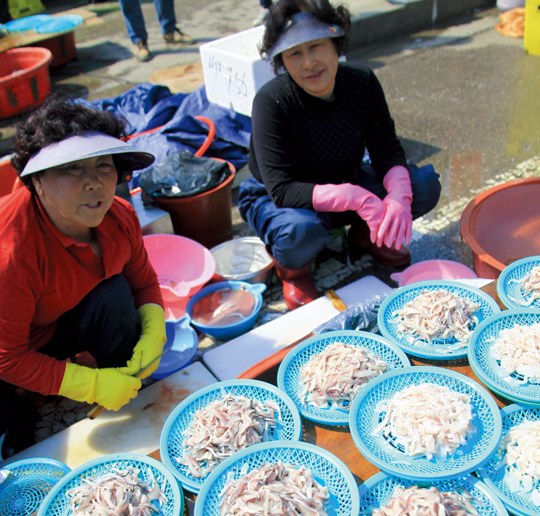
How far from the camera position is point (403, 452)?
1.28 meters

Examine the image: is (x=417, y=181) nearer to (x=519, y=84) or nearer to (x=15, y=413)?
(x=15, y=413)

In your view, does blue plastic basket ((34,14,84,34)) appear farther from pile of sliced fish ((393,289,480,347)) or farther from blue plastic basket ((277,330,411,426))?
pile of sliced fish ((393,289,480,347))

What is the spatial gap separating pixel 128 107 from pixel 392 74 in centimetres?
316

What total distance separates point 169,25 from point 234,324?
6.20m

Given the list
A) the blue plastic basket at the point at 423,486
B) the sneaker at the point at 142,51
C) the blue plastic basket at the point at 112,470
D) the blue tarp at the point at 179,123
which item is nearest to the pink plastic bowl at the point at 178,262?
the blue tarp at the point at 179,123

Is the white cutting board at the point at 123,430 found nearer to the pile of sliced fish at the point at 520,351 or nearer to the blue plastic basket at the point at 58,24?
the pile of sliced fish at the point at 520,351

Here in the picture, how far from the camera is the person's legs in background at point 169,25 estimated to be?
6.81 metres

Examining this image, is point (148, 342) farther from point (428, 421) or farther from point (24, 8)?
point (24, 8)

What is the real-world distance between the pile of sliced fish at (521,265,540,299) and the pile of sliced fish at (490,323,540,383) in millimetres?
207

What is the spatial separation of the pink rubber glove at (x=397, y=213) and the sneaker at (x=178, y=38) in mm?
5823

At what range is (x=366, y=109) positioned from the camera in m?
2.66

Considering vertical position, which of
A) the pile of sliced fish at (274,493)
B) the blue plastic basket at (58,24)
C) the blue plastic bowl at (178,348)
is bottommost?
the blue plastic bowl at (178,348)

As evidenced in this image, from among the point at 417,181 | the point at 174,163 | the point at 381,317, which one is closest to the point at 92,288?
the point at 381,317

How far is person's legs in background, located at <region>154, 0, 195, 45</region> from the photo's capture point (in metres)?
6.81
